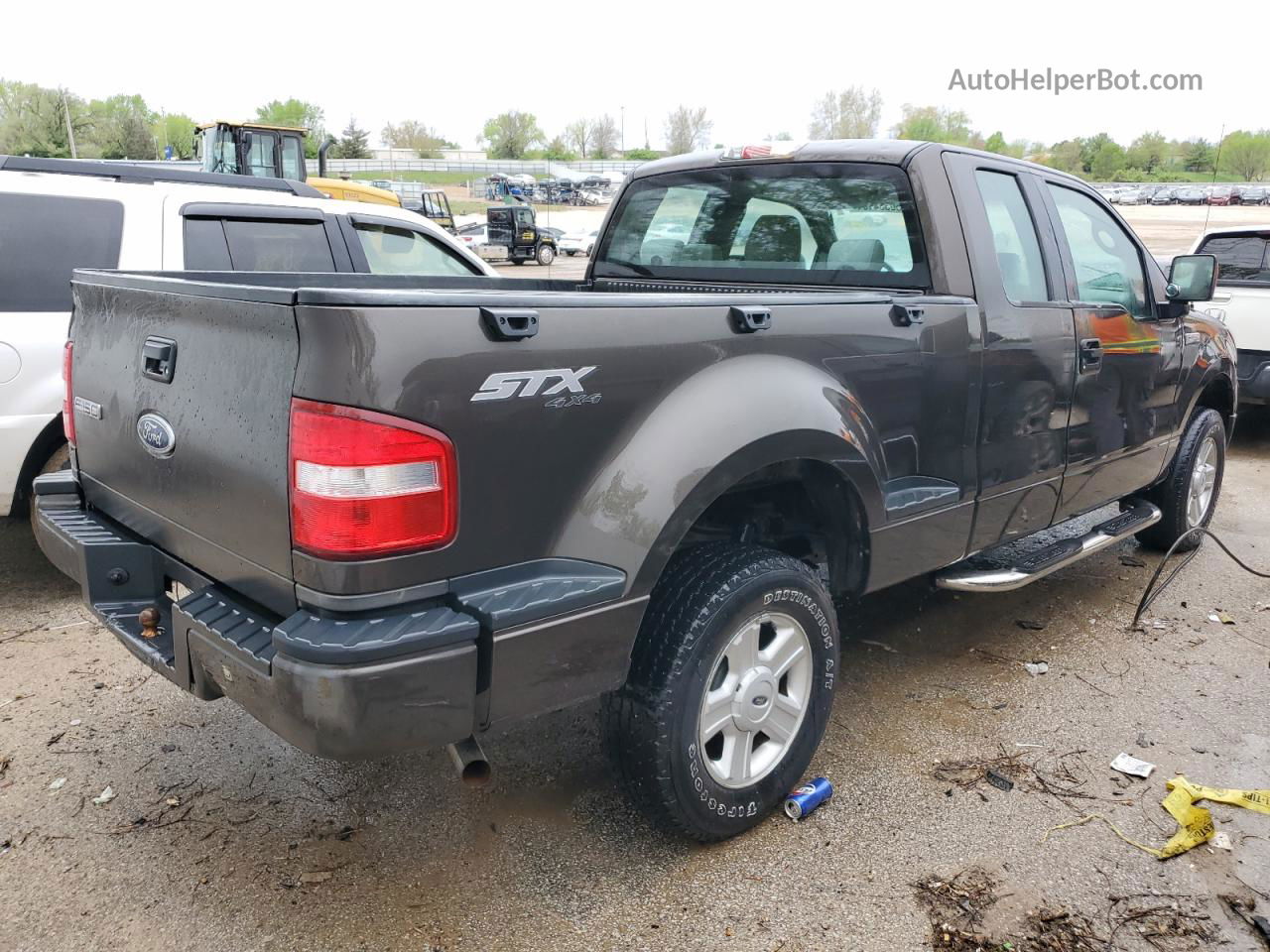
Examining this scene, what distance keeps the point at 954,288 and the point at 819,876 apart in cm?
193

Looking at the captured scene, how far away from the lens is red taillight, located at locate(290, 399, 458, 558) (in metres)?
1.94

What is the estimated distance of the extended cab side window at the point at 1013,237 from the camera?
11.9 ft

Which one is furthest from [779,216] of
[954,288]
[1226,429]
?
[1226,429]

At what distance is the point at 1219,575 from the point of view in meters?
5.16

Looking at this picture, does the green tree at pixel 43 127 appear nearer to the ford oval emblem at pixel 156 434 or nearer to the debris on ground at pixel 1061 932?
the ford oval emblem at pixel 156 434

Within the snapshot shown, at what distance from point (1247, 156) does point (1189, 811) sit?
34.4m

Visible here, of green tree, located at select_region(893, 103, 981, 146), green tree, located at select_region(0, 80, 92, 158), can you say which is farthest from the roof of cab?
green tree, located at select_region(893, 103, 981, 146)

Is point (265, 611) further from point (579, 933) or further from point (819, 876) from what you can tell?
point (819, 876)

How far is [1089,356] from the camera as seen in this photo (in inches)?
153

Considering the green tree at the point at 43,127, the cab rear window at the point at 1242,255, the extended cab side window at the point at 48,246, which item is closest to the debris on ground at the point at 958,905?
the extended cab side window at the point at 48,246

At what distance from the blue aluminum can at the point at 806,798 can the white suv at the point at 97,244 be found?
3462 millimetres

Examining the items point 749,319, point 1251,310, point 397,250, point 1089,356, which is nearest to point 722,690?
point 749,319

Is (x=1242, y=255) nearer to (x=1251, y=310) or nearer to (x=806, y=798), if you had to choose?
(x=1251, y=310)

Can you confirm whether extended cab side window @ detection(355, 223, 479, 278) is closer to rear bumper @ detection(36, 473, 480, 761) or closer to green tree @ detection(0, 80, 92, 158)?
rear bumper @ detection(36, 473, 480, 761)
